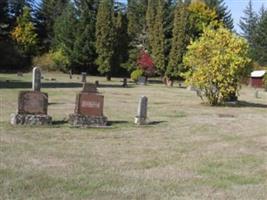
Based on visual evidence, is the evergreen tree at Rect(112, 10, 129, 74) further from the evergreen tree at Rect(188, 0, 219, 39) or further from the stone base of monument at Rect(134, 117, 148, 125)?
the stone base of monument at Rect(134, 117, 148, 125)

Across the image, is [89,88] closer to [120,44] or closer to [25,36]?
[120,44]

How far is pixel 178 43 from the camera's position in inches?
2447

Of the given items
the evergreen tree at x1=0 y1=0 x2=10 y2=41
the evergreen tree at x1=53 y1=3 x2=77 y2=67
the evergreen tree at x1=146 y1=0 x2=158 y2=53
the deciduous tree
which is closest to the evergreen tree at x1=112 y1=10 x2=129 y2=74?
the evergreen tree at x1=146 y1=0 x2=158 y2=53

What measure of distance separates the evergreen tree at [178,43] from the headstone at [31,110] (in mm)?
44565

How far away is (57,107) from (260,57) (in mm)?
76829

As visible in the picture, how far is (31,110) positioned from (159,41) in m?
49.9

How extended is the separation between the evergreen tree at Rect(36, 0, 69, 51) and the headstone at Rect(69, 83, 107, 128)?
69.0 m

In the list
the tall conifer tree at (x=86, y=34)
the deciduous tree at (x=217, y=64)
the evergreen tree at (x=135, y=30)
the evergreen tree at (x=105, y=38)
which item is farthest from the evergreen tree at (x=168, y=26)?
the deciduous tree at (x=217, y=64)

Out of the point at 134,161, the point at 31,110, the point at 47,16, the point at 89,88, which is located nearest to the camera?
the point at 134,161

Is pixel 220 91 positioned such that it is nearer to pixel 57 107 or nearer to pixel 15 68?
pixel 57 107

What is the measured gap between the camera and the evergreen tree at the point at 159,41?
6450 cm

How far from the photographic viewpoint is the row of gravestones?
1661cm

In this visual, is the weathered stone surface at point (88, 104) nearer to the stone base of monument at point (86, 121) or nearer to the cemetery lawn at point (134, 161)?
the stone base of monument at point (86, 121)

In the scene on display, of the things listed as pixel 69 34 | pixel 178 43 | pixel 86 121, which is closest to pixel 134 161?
pixel 86 121
